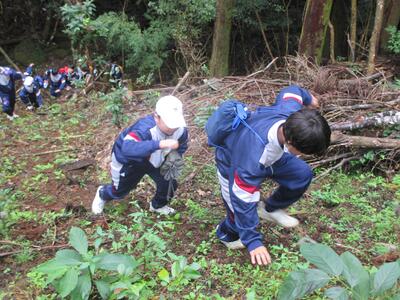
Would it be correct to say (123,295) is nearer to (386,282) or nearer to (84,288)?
(84,288)

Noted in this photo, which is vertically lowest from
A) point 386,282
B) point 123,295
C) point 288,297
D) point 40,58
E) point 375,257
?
point 40,58

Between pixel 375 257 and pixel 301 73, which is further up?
pixel 301 73

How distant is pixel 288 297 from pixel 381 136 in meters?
4.16

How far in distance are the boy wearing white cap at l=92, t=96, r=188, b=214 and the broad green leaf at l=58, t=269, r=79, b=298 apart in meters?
1.44

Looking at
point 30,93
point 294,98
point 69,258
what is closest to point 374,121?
point 294,98

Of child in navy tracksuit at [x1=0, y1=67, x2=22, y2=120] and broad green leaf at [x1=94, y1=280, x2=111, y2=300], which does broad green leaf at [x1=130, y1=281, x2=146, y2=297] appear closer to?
broad green leaf at [x1=94, y1=280, x2=111, y2=300]

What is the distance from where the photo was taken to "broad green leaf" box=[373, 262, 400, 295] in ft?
6.65

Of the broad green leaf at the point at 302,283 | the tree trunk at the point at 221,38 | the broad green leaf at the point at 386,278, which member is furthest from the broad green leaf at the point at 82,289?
the tree trunk at the point at 221,38

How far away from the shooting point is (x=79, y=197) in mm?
5645

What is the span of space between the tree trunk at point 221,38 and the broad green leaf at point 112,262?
770 centimetres

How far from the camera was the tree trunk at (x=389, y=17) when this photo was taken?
9.88 metres

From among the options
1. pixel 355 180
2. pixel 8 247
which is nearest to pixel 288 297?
pixel 8 247

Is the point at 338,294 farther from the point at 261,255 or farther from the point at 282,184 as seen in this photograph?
the point at 282,184

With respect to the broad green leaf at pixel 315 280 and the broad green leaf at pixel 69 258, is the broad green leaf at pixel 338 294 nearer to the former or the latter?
the broad green leaf at pixel 315 280
